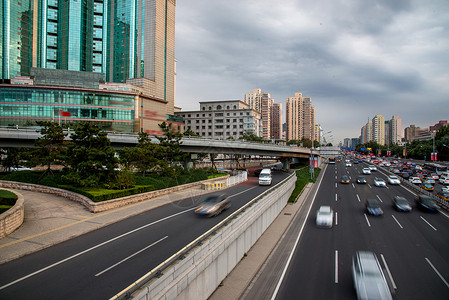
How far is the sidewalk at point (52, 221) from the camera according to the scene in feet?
46.6

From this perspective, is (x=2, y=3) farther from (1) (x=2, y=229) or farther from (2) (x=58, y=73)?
(1) (x=2, y=229)

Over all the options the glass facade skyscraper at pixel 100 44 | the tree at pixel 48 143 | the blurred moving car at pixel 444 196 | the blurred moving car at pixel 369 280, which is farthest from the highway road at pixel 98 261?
the glass facade skyscraper at pixel 100 44

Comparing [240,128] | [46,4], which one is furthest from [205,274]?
[46,4]

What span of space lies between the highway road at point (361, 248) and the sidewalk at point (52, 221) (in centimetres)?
1177

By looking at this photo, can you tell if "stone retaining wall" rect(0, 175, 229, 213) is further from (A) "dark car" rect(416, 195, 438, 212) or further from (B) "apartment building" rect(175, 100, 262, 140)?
(B) "apartment building" rect(175, 100, 262, 140)

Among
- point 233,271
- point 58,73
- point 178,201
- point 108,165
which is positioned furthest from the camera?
point 58,73

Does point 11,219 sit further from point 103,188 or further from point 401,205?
point 401,205

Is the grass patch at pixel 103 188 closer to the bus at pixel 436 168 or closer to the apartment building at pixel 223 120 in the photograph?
the bus at pixel 436 168

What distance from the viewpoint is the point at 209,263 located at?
1166 centimetres

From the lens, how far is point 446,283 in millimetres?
12914

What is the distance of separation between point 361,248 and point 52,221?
21.7 m

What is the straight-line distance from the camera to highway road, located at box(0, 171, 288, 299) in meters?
10.0

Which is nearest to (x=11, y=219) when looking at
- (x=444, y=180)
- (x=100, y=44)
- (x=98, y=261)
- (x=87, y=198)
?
(x=87, y=198)

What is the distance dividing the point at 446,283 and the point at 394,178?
126ft
